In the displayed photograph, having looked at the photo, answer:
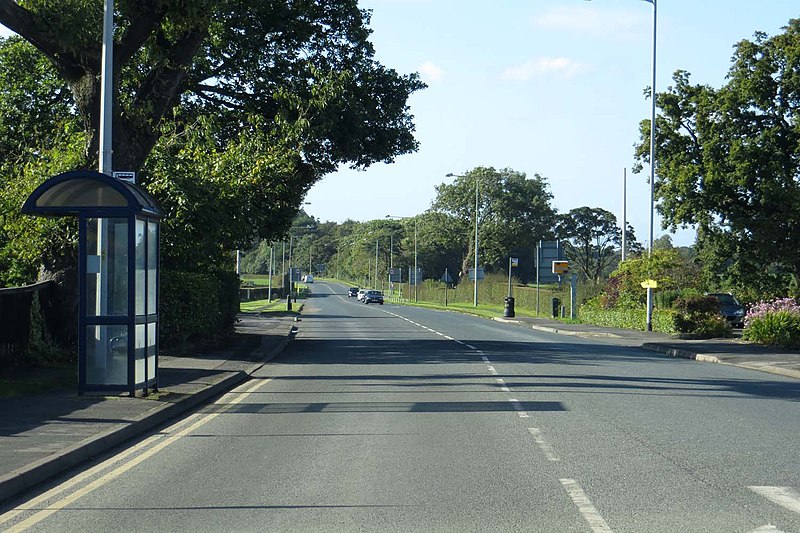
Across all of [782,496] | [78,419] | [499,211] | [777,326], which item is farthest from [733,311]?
[499,211]

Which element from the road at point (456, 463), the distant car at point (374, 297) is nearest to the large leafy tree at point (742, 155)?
the road at point (456, 463)

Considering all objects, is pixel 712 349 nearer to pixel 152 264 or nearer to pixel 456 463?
pixel 152 264

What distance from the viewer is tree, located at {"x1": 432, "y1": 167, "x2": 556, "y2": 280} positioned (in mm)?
106562

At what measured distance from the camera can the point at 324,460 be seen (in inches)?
368

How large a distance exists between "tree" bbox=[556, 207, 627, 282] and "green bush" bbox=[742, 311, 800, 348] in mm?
78127

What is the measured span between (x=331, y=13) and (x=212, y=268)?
28.2 feet

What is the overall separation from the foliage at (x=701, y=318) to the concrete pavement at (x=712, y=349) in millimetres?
765

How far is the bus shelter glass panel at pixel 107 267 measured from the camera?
13.2 meters

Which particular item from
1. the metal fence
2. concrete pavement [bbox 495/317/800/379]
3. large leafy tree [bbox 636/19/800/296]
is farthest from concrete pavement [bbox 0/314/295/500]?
large leafy tree [bbox 636/19/800/296]

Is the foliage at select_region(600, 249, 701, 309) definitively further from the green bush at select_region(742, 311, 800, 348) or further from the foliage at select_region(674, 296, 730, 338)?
the green bush at select_region(742, 311, 800, 348)

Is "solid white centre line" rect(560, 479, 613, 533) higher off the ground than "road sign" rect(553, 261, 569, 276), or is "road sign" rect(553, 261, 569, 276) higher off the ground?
"road sign" rect(553, 261, 569, 276)

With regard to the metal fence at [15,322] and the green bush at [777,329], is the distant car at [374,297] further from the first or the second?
the metal fence at [15,322]

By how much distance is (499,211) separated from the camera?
354ft

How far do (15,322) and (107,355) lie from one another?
14.2 ft
